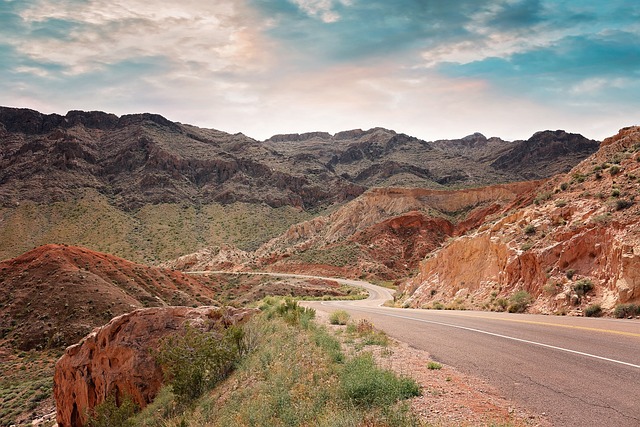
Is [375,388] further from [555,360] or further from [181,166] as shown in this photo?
[181,166]

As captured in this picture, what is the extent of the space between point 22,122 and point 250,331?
171763mm

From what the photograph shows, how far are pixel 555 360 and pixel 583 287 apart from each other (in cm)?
928

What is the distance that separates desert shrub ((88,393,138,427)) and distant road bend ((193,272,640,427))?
1099 cm

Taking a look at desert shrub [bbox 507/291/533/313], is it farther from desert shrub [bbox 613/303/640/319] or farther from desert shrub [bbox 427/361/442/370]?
desert shrub [bbox 427/361/442/370]

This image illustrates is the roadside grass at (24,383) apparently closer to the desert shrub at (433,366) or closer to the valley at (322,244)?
the valley at (322,244)

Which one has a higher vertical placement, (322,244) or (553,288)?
(553,288)

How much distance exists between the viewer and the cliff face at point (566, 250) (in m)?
15.0

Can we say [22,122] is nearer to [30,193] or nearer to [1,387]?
[30,193]

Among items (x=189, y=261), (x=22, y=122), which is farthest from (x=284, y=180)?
(x=22, y=122)

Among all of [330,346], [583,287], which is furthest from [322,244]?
[330,346]

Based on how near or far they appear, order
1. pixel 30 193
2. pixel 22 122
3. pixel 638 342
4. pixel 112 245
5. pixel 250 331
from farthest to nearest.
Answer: pixel 22 122 → pixel 30 193 → pixel 112 245 → pixel 250 331 → pixel 638 342

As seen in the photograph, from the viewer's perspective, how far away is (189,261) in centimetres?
8031

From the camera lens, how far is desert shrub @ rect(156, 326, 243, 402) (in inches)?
537

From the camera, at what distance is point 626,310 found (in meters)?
13.3
